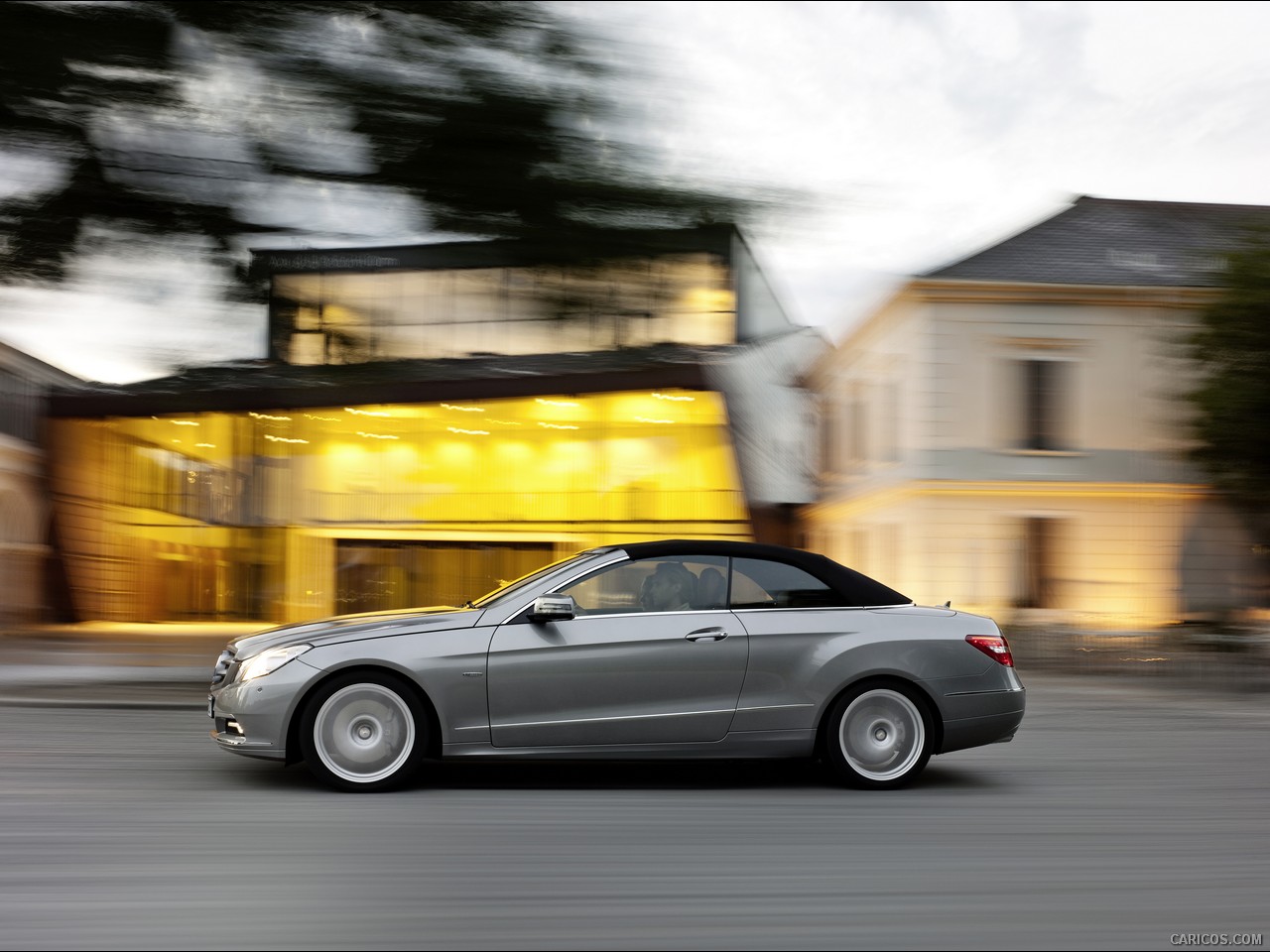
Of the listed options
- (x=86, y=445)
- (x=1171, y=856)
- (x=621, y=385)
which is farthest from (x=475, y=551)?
(x=1171, y=856)

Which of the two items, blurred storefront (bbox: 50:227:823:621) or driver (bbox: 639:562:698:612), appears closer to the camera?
driver (bbox: 639:562:698:612)

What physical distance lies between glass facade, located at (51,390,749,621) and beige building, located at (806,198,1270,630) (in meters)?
4.45

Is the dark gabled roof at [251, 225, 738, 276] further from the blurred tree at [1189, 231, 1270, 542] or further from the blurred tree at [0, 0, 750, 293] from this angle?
the blurred tree at [1189, 231, 1270, 542]

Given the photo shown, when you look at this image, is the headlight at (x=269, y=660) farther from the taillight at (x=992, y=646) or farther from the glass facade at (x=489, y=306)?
the glass facade at (x=489, y=306)

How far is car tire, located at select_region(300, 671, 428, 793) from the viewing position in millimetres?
7699

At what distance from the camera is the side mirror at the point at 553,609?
776 cm

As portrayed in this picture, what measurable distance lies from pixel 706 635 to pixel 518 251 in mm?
4628

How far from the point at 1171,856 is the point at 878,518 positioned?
25.6m

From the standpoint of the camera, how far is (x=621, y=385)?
1523 cm

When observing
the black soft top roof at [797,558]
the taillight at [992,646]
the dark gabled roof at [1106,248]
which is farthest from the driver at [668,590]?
the dark gabled roof at [1106,248]

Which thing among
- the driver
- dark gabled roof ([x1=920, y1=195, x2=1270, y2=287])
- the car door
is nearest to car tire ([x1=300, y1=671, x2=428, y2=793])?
the car door

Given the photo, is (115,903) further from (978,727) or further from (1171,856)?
→ (978,727)

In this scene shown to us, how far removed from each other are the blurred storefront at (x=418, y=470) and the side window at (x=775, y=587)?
181 inches

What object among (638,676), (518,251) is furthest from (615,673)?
(518,251)
